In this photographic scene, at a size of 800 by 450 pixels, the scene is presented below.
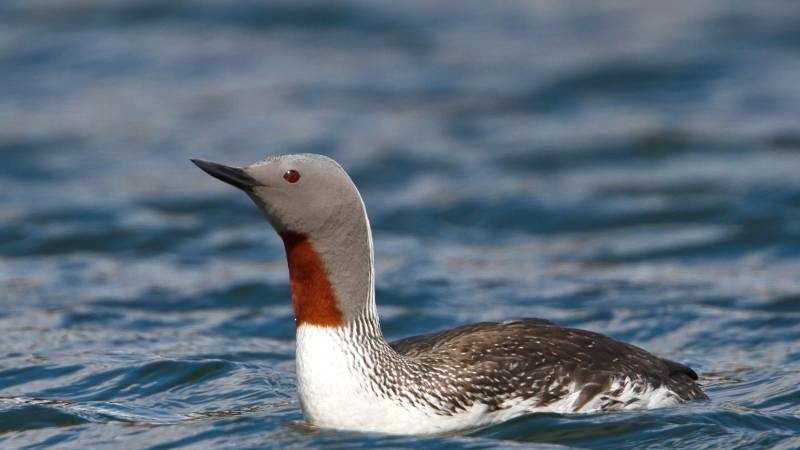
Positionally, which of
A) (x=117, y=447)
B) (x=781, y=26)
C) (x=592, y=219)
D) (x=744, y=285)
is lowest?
(x=117, y=447)

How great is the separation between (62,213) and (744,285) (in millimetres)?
6168

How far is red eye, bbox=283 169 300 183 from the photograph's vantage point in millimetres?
7832

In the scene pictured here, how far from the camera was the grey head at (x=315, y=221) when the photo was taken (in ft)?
25.7

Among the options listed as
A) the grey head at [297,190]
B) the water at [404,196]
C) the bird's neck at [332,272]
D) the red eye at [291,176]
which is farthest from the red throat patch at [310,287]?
the water at [404,196]

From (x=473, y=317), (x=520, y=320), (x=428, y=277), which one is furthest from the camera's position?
(x=428, y=277)

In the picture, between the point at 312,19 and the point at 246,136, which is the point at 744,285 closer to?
the point at 246,136

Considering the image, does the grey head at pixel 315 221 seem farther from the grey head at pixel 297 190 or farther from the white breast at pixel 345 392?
the white breast at pixel 345 392

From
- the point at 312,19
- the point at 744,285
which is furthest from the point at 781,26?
the point at 744,285

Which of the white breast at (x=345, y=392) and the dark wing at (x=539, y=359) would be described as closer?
the white breast at (x=345, y=392)

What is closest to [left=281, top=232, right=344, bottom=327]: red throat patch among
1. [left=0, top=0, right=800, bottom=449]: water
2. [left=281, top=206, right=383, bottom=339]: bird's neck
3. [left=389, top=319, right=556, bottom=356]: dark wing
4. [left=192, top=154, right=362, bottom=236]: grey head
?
[left=281, top=206, right=383, bottom=339]: bird's neck

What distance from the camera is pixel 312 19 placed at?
70.8ft

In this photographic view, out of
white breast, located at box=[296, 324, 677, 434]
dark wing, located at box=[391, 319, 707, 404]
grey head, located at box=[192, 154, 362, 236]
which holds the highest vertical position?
grey head, located at box=[192, 154, 362, 236]

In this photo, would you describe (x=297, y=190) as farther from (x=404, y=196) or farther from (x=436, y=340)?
(x=404, y=196)

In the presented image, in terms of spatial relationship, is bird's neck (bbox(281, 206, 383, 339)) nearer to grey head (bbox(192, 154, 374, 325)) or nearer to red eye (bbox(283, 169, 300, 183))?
grey head (bbox(192, 154, 374, 325))
